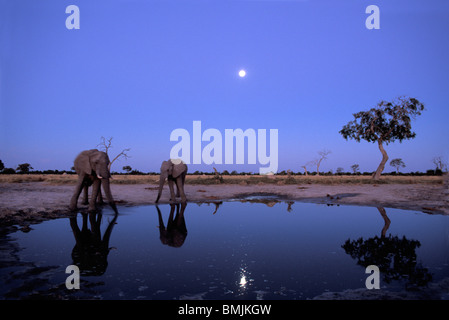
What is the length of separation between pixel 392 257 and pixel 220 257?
4161 mm

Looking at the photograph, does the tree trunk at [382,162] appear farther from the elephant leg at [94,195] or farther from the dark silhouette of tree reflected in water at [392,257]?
the elephant leg at [94,195]

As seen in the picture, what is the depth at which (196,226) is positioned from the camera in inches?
465

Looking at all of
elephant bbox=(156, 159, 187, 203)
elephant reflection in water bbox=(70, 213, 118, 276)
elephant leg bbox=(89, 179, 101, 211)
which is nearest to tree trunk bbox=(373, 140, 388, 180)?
elephant bbox=(156, 159, 187, 203)

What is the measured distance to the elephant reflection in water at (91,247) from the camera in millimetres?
6573

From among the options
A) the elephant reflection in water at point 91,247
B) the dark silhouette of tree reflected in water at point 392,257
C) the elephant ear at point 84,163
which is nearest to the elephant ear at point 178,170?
the elephant ear at point 84,163

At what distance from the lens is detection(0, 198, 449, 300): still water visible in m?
5.46

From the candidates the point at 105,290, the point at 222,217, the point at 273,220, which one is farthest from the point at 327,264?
the point at 222,217

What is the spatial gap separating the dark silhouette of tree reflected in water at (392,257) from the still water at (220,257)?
26 mm

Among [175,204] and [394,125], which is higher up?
[394,125]

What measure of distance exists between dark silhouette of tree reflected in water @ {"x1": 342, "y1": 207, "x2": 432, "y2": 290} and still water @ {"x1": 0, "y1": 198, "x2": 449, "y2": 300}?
3 cm

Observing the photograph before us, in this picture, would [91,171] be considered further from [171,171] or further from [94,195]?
[171,171]

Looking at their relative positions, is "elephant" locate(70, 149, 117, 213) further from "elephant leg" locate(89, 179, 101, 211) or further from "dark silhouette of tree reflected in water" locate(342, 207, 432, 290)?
"dark silhouette of tree reflected in water" locate(342, 207, 432, 290)
